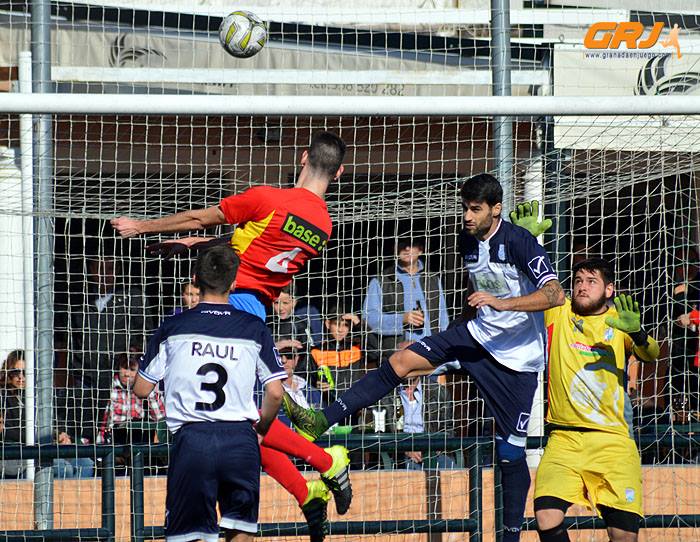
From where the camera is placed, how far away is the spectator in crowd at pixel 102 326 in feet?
27.3

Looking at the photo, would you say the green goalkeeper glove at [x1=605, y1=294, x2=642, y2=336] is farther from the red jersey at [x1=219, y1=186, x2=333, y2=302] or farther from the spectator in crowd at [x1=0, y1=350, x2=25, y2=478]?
the spectator in crowd at [x1=0, y1=350, x2=25, y2=478]

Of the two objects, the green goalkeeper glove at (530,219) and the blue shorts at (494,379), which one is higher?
the green goalkeeper glove at (530,219)

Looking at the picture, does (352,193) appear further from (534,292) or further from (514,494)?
(514,494)

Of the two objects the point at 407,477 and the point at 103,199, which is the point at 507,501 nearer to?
the point at 407,477

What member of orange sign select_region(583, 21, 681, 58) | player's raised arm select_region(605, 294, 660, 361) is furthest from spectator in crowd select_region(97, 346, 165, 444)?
orange sign select_region(583, 21, 681, 58)

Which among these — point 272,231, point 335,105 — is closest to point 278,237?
point 272,231

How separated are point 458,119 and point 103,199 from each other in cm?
275

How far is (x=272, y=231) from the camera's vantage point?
6500 mm

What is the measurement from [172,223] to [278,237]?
0.63m

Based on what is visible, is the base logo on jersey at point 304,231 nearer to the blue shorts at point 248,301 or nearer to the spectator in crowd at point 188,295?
the blue shorts at point 248,301

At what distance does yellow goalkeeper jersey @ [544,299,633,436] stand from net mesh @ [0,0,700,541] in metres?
1.01

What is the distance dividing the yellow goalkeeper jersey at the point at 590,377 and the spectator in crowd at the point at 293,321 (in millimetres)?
2076

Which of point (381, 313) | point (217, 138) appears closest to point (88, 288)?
point (217, 138)

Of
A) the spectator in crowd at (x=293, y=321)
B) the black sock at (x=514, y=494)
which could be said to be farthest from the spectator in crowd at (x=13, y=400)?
the black sock at (x=514, y=494)
